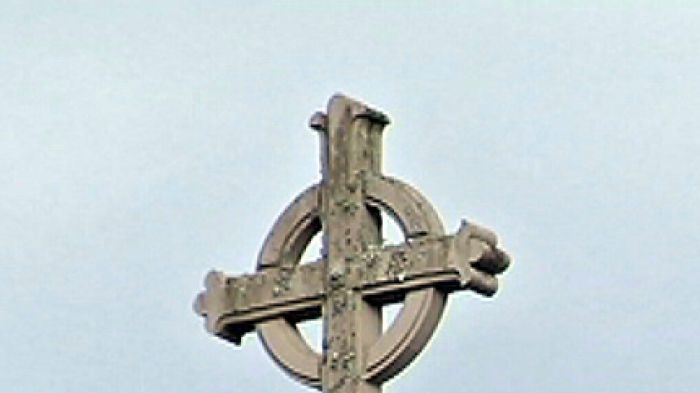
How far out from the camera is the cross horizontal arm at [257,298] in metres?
22.3

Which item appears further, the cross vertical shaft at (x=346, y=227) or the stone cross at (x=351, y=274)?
the cross vertical shaft at (x=346, y=227)

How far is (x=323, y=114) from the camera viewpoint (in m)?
22.5

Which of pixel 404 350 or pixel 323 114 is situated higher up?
pixel 323 114

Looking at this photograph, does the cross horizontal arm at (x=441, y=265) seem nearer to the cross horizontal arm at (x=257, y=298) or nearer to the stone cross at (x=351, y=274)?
the stone cross at (x=351, y=274)

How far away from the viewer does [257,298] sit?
2242 cm

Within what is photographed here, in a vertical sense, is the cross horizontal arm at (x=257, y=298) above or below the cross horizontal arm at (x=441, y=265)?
above

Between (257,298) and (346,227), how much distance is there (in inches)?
24.3

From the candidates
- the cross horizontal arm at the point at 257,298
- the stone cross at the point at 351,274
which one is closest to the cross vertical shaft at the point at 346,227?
the stone cross at the point at 351,274

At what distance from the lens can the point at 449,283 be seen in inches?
856

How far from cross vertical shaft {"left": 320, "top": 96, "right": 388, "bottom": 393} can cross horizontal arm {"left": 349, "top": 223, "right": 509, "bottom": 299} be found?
0.14m

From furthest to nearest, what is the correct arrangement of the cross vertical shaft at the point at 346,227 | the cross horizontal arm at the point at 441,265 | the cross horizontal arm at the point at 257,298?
the cross horizontal arm at the point at 257,298 → the cross vertical shaft at the point at 346,227 → the cross horizontal arm at the point at 441,265

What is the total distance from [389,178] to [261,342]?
108 cm

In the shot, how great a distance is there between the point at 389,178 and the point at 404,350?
3.19ft

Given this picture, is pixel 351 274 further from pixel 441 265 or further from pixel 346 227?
pixel 441 265
